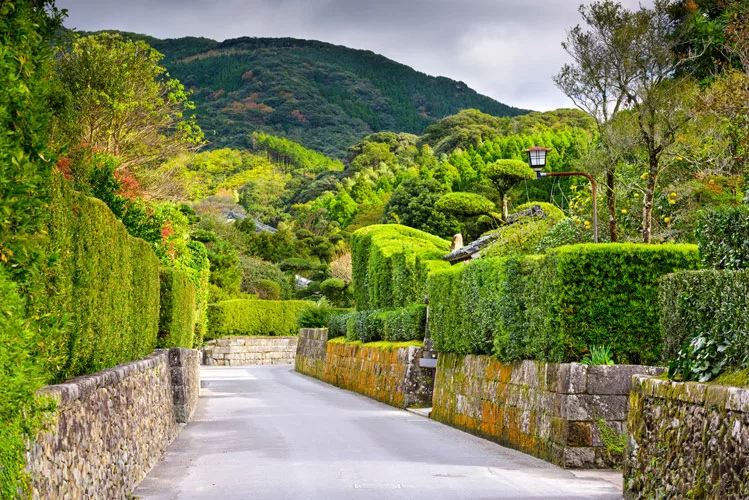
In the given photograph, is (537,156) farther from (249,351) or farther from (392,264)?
(249,351)

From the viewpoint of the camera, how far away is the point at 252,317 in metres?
57.3

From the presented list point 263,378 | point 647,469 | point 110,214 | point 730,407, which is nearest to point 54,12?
point 110,214

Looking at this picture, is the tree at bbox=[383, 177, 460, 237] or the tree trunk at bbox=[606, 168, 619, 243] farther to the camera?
the tree at bbox=[383, 177, 460, 237]

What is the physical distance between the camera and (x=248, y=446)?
13.7 m

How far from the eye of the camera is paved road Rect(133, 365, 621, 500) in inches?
373

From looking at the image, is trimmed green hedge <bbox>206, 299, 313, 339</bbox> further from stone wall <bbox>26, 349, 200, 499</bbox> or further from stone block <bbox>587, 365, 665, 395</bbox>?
stone block <bbox>587, 365, 665, 395</bbox>

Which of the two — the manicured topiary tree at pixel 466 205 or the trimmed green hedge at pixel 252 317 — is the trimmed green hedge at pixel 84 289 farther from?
the trimmed green hedge at pixel 252 317

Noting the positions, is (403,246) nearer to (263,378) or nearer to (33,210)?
(263,378)

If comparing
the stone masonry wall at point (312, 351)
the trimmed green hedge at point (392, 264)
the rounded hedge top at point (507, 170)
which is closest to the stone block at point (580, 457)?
the trimmed green hedge at point (392, 264)

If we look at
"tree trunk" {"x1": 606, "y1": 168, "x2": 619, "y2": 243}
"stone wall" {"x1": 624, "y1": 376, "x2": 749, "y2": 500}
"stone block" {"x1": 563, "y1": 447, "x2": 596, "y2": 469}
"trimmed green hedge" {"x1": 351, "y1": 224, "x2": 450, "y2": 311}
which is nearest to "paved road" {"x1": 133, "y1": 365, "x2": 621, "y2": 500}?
"stone block" {"x1": 563, "y1": 447, "x2": 596, "y2": 469}

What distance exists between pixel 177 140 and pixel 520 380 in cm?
2325

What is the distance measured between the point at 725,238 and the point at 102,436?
6.45 m

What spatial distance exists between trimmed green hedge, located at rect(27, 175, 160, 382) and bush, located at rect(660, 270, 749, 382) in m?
5.15

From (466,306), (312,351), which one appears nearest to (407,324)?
(466,306)
